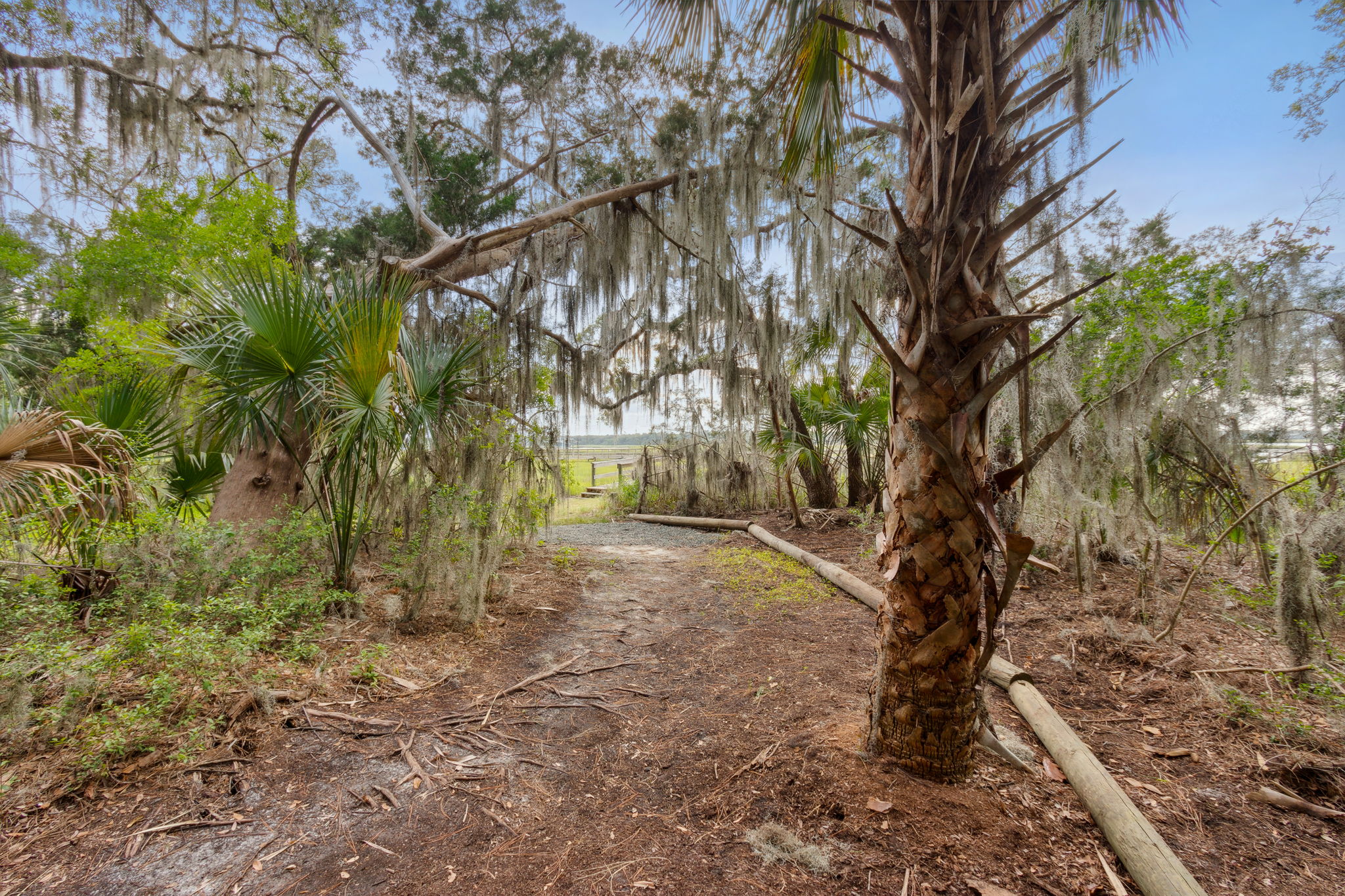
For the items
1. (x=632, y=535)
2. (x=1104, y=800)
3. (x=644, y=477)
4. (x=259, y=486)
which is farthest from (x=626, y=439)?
(x=1104, y=800)

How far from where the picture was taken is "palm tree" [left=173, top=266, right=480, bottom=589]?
3.14 metres

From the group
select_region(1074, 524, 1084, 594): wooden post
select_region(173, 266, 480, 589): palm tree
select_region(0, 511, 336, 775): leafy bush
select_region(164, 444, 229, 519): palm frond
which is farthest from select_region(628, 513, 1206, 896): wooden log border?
select_region(164, 444, 229, 519): palm frond

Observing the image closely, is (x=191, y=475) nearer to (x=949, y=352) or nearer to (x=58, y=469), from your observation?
(x=58, y=469)

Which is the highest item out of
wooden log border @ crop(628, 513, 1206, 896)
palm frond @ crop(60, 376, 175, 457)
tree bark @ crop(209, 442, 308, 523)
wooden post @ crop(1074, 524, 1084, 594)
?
palm frond @ crop(60, 376, 175, 457)

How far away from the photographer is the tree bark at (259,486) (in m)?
4.00

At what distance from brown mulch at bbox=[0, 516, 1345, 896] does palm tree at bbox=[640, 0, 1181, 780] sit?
0.31 m

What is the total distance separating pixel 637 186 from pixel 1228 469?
19.3ft

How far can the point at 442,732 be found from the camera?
8.00 ft

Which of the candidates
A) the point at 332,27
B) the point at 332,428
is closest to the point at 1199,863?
the point at 332,428

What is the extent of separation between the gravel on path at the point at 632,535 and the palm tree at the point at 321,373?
433 cm

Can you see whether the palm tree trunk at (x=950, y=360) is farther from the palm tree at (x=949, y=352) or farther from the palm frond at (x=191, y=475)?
A: the palm frond at (x=191, y=475)

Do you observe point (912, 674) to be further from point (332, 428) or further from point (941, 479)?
point (332, 428)

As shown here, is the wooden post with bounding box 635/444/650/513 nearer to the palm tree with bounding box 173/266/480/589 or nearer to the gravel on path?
the gravel on path

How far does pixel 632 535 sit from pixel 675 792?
6.96 metres
